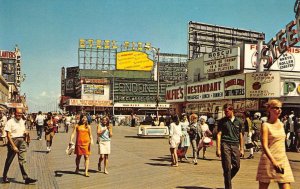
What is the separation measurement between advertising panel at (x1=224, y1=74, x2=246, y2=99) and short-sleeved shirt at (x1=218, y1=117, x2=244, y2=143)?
968 inches

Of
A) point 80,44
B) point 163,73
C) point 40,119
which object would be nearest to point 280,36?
point 40,119

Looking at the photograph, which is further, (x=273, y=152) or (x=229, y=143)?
(x=229, y=143)

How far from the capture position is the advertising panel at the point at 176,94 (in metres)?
44.3

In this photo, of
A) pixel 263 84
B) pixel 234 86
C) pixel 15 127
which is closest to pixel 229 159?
pixel 15 127

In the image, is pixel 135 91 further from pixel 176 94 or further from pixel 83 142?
pixel 83 142

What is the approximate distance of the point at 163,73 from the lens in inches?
4469

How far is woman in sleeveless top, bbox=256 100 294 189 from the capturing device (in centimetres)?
527

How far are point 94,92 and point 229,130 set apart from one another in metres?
96.6

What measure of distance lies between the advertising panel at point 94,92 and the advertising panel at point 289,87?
75.6 meters

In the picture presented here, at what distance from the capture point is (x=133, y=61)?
10431 cm

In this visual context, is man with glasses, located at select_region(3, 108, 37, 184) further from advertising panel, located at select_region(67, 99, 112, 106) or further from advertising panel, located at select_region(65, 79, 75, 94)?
advertising panel, located at select_region(65, 79, 75, 94)

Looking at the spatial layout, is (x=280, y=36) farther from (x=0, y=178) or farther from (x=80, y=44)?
(x=80, y=44)

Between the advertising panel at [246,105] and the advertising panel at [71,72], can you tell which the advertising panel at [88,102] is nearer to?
the advertising panel at [71,72]

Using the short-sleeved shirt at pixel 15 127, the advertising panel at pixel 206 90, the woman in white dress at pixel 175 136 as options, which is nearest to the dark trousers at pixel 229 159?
the woman in white dress at pixel 175 136
